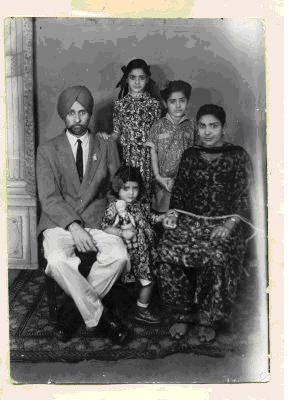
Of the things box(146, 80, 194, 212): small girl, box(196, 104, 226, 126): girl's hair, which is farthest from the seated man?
box(196, 104, 226, 126): girl's hair

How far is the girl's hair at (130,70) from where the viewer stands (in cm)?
412

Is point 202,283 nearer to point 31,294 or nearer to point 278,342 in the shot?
point 278,342

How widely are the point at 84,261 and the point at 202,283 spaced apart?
64 centimetres

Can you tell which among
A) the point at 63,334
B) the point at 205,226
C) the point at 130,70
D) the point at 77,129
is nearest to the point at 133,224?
the point at 205,226

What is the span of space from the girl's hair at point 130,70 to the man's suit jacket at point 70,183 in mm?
306

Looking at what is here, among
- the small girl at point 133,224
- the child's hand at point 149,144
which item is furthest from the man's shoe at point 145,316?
the child's hand at point 149,144

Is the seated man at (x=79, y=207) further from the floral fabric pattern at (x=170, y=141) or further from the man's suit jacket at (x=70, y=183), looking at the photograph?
the floral fabric pattern at (x=170, y=141)

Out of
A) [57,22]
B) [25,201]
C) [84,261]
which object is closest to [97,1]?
[57,22]

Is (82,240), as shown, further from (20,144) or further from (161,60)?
(161,60)

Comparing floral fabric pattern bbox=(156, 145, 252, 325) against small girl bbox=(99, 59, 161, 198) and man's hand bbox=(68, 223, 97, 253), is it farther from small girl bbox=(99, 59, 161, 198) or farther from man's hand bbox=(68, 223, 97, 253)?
man's hand bbox=(68, 223, 97, 253)

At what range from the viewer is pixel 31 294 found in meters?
4.21

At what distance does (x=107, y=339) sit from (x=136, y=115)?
1.22 meters

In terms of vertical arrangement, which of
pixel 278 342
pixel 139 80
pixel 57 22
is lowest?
pixel 278 342

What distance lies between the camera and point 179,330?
13.6ft
